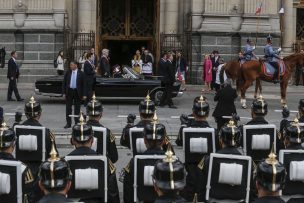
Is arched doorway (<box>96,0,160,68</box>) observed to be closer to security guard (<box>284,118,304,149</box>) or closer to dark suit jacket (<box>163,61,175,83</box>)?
dark suit jacket (<box>163,61,175,83</box>)

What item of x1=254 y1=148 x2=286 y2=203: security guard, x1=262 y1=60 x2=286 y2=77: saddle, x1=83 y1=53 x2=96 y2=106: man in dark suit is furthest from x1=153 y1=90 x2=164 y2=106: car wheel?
x1=254 y1=148 x2=286 y2=203: security guard

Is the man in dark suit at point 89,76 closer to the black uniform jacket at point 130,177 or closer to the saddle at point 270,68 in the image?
the saddle at point 270,68

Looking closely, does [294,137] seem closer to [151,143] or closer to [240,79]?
[151,143]

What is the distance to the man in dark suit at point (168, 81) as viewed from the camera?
65.1 ft

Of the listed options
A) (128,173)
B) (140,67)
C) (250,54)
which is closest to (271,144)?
(128,173)

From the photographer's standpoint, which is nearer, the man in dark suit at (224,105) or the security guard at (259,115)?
the security guard at (259,115)

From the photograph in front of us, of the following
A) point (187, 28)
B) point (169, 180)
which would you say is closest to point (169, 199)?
point (169, 180)

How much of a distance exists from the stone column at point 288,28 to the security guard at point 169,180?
2573cm

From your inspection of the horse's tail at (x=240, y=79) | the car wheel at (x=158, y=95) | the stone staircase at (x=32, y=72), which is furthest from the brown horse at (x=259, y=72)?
the stone staircase at (x=32, y=72)

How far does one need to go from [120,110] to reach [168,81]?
1763 mm

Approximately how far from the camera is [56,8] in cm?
2677

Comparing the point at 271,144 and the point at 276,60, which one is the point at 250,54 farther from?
the point at 271,144

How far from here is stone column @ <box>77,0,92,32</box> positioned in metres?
28.1

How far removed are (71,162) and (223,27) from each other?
21289mm
